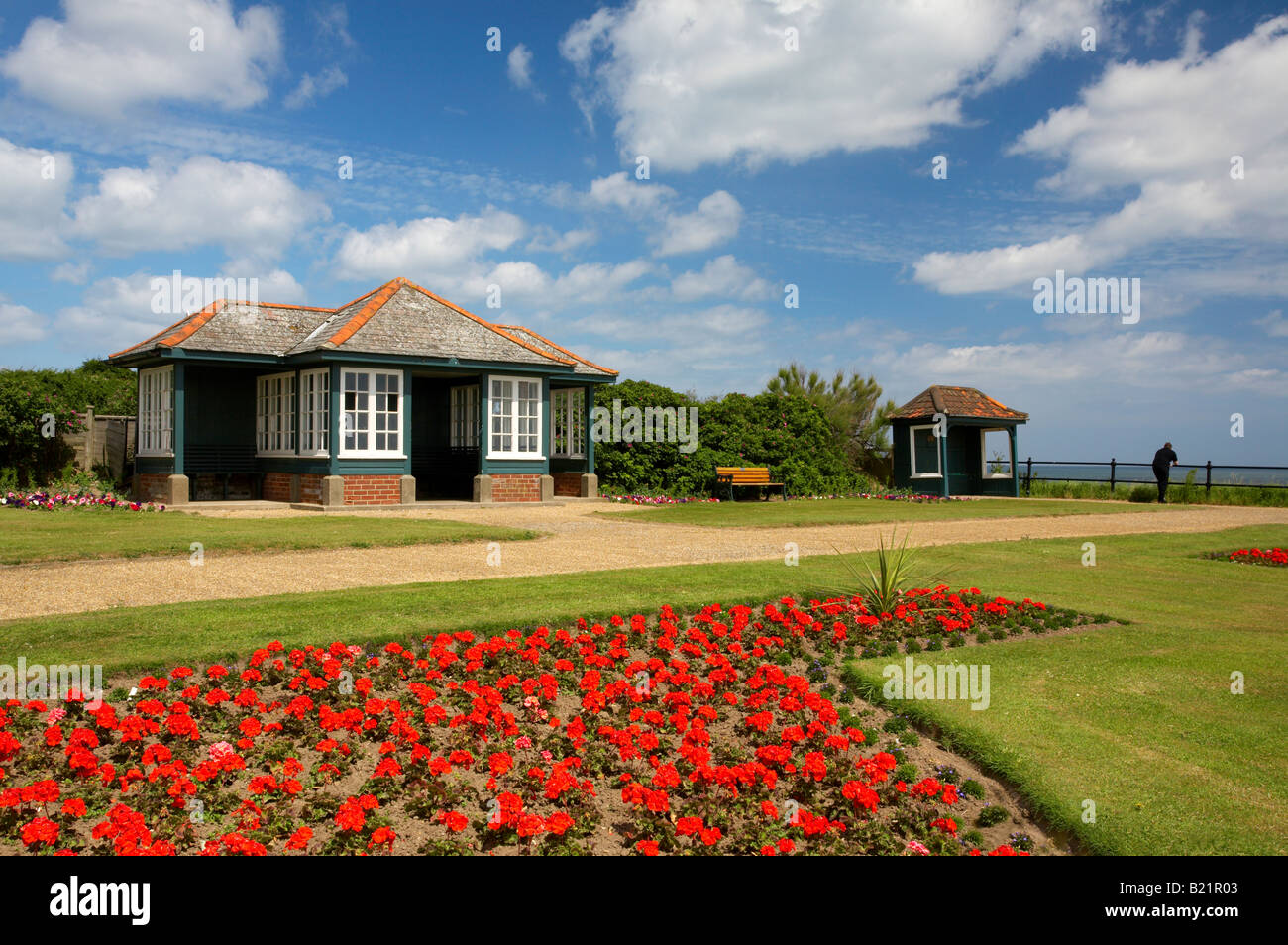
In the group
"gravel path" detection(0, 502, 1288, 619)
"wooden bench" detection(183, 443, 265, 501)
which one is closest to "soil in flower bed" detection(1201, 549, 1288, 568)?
"gravel path" detection(0, 502, 1288, 619)

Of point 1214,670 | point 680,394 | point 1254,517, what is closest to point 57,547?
point 1214,670

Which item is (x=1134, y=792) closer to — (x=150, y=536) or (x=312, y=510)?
(x=150, y=536)

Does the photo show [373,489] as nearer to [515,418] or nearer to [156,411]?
[515,418]

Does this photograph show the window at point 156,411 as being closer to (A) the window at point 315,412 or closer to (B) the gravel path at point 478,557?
(A) the window at point 315,412

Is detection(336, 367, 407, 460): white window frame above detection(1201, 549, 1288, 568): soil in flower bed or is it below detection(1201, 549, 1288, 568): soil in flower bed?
above

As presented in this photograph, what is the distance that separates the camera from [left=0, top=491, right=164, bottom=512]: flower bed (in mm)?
16016

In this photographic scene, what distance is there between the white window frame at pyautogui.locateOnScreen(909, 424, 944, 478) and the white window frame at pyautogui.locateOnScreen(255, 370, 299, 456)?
16.9 meters

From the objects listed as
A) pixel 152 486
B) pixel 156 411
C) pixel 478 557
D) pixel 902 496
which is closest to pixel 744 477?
pixel 902 496

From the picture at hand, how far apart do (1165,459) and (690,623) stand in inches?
884

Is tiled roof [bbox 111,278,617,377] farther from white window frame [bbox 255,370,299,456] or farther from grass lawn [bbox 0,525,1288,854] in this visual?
grass lawn [bbox 0,525,1288,854]

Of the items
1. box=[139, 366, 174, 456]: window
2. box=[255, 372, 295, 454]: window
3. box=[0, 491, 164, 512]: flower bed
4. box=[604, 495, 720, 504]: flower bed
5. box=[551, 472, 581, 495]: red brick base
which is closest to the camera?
box=[0, 491, 164, 512]: flower bed

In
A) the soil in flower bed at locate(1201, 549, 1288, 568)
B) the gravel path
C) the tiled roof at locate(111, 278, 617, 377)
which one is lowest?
the soil in flower bed at locate(1201, 549, 1288, 568)

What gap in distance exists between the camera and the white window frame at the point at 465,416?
20719 mm

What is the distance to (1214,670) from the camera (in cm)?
560
